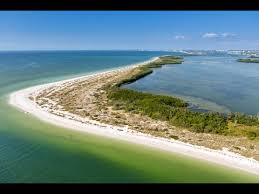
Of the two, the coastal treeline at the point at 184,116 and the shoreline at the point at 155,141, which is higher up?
the coastal treeline at the point at 184,116

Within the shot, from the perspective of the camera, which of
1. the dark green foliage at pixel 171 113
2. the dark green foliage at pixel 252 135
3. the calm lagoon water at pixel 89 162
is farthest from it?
the dark green foliage at pixel 171 113

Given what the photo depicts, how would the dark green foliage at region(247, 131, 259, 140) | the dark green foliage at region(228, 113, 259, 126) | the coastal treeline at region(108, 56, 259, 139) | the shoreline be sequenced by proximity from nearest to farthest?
1. the shoreline
2. the dark green foliage at region(247, 131, 259, 140)
3. the coastal treeline at region(108, 56, 259, 139)
4. the dark green foliage at region(228, 113, 259, 126)

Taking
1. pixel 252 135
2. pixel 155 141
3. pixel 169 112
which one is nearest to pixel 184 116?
pixel 169 112

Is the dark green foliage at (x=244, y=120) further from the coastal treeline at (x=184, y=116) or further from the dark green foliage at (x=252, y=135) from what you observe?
the dark green foliage at (x=252, y=135)

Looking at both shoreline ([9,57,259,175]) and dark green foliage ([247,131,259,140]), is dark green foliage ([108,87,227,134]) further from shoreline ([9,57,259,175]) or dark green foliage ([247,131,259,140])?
shoreline ([9,57,259,175])

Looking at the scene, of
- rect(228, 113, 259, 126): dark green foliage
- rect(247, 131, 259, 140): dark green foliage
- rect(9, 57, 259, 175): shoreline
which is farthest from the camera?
rect(228, 113, 259, 126): dark green foliage

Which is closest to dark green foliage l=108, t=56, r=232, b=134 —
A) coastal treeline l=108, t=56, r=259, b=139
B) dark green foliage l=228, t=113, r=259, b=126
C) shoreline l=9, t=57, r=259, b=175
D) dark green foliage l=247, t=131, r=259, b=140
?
coastal treeline l=108, t=56, r=259, b=139

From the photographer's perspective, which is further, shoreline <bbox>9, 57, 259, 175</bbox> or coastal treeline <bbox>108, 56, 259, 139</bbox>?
coastal treeline <bbox>108, 56, 259, 139</bbox>

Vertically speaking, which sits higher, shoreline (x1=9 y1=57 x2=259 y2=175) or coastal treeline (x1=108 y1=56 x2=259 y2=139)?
coastal treeline (x1=108 y1=56 x2=259 y2=139)

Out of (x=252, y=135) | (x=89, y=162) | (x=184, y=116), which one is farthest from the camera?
(x=184, y=116)

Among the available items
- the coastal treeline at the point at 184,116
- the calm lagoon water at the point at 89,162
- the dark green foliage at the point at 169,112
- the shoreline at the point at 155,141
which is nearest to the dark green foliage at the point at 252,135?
the coastal treeline at the point at 184,116

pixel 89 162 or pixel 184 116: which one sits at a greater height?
pixel 184 116

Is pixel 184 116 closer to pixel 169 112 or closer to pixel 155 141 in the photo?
pixel 169 112

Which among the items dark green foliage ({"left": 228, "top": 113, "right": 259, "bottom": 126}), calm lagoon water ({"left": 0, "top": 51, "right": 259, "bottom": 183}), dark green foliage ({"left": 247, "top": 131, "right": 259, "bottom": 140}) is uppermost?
dark green foliage ({"left": 228, "top": 113, "right": 259, "bottom": 126})
